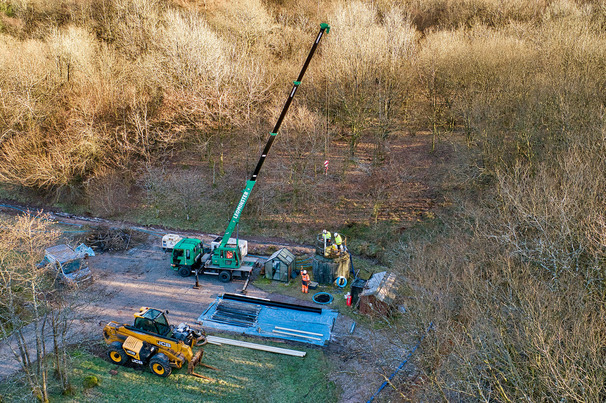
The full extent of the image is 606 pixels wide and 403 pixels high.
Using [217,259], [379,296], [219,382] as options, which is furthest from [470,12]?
[219,382]

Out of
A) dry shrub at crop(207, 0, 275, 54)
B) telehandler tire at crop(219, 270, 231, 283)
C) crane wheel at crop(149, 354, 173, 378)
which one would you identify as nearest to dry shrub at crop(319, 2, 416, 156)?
dry shrub at crop(207, 0, 275, 54)

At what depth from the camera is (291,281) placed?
21344 mm

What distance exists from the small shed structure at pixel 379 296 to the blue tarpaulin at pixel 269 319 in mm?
1469

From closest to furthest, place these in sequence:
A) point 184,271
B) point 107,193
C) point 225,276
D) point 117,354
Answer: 1. point 117,354
2. point 225,276
3. point 184,271
4. point 107,193

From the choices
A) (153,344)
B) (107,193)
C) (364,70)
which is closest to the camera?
(153,344)

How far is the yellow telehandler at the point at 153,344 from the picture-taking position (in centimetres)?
1452

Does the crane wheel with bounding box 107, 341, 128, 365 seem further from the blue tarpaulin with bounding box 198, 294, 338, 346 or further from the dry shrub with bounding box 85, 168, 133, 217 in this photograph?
the dry shrub with bounding box 85, 168, 133, 217

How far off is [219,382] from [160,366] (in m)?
2.11

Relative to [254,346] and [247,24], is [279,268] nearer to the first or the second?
[254,346]

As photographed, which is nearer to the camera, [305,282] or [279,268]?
[305,282]

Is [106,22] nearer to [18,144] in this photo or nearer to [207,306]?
[18,144]

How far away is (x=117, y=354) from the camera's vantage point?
15.0 meters

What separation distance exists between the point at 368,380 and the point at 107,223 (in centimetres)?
2151

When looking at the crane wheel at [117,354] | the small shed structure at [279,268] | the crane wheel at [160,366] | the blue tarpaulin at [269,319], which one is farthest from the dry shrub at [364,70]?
the crane wheel at [117,354]
